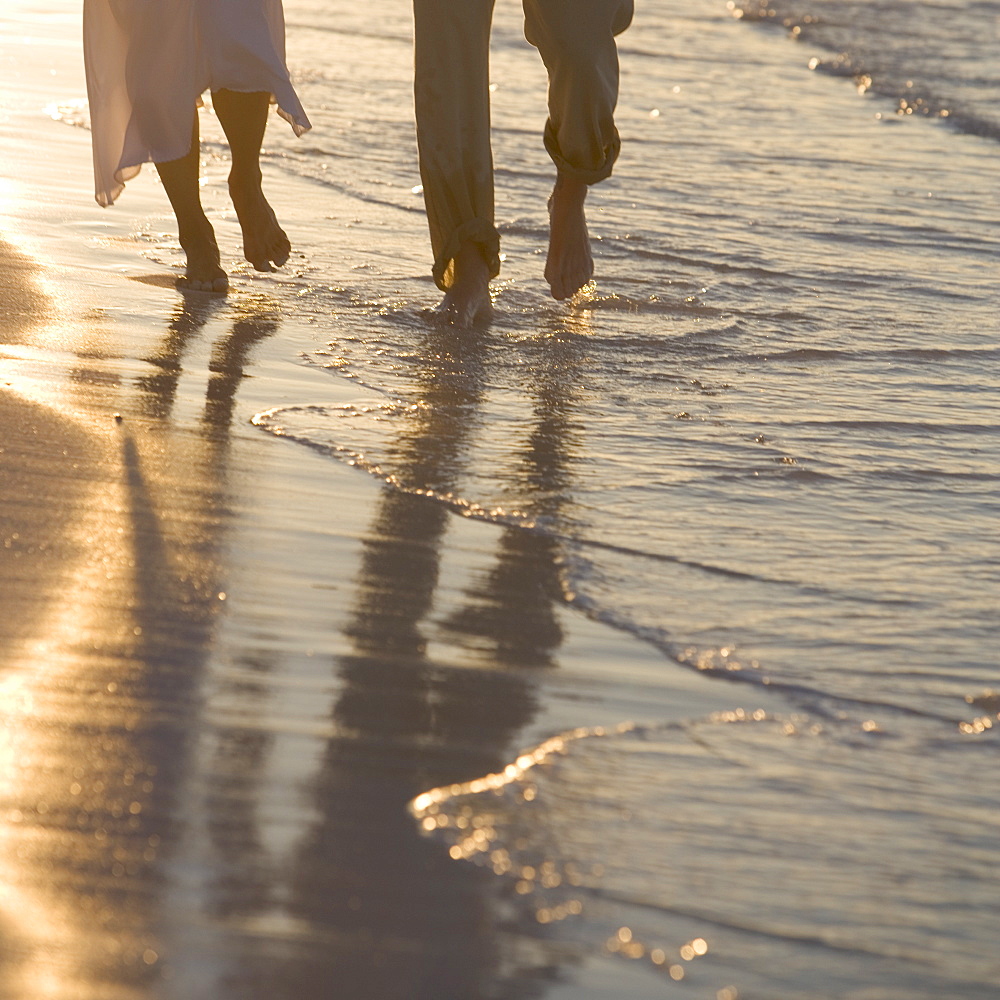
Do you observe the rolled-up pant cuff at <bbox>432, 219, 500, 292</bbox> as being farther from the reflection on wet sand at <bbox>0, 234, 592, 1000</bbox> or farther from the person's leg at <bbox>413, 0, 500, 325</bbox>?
the reflection on wet sand at <bbox>0, 234, 592, 1000</bbox>

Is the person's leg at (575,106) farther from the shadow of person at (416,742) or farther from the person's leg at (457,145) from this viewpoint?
the shadow of person at (416,742)

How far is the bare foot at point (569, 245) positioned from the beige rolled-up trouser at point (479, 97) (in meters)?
0.05

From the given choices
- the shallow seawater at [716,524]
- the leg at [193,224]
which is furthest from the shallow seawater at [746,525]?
the leg at [193,224]

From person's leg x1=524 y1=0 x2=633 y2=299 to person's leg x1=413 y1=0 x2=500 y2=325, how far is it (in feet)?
0.46

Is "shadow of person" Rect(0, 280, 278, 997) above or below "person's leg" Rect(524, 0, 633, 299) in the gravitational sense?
A: below

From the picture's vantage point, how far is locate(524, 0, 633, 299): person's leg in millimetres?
3354

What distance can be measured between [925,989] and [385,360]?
2.00 meters

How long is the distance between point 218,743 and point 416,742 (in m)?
0.21

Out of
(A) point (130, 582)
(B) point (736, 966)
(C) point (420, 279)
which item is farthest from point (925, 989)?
(C) point (420, 279)

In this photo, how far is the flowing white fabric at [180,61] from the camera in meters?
3.43

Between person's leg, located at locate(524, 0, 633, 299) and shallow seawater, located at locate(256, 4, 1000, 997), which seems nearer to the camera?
shallow seawater, located at locate(256, 4, 1000, 997)

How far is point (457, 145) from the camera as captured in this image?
3408mm

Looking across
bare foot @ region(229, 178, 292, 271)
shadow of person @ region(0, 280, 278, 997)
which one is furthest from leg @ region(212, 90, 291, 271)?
shadow of person @ region(0, 280, 278, 997)

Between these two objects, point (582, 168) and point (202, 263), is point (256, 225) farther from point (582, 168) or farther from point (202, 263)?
point (582, 168)
